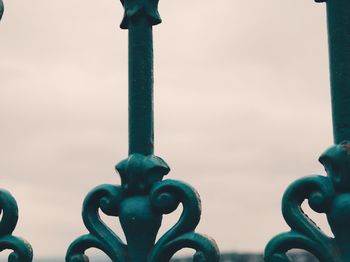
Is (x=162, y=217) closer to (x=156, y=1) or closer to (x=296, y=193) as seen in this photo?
(x=296, y=193)

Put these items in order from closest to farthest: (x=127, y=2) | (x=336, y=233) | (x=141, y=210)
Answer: (x=336, y=233)
(x=141, y=210)
(x=127, y=2)

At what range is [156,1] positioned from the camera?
8.63 ft

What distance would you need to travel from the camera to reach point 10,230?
2553 millimetres

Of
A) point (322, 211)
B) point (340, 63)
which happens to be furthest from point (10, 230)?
point (340, 63)

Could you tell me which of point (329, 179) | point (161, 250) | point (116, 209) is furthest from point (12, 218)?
point (329, 179)

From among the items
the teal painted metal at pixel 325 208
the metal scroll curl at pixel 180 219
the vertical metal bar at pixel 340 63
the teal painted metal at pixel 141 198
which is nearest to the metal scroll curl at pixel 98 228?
the teal painted metal at pixel 141 198

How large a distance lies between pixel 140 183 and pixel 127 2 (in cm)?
63

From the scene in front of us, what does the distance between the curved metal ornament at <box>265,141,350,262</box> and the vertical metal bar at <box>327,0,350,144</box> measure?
86 millimetres

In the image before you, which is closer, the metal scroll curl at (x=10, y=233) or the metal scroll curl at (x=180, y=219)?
the metal scroll curl at (x=180, y=219)

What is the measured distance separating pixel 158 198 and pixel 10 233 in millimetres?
540

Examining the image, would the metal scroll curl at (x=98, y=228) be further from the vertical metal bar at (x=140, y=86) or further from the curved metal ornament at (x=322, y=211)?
the curved metal ornament at (x=322, y=211)

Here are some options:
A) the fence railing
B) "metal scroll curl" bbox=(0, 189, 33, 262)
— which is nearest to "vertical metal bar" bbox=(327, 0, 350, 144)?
the fence railing

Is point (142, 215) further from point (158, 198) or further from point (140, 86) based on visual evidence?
point (140, 86)

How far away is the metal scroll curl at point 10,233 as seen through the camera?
2.50m
